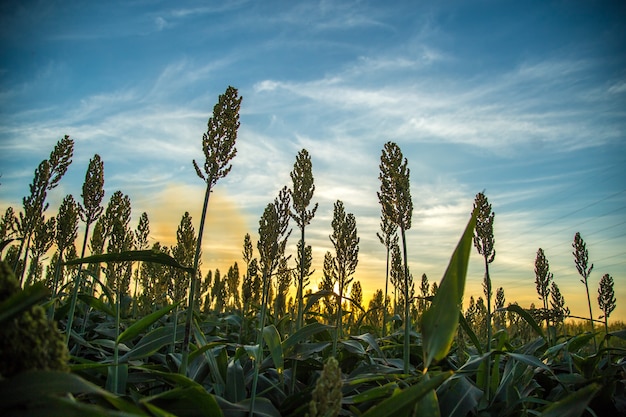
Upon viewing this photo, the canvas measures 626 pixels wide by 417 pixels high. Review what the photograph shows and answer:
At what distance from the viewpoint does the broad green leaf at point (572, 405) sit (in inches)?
76.2

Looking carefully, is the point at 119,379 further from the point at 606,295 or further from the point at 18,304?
the point at 606,295

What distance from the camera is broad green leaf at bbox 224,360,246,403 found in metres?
3.11

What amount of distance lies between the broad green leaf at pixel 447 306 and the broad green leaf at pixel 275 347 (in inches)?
61.3

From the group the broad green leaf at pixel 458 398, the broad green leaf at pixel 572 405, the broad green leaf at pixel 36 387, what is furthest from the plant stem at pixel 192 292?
the broad green leaf at pixel 572 405

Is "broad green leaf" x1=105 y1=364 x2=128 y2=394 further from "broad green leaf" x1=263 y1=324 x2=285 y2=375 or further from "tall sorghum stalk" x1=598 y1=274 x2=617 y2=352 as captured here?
"tall sorghum stalk" x1=598 y1=274 x2=617 y2=352

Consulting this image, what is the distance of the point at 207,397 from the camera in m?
1.99

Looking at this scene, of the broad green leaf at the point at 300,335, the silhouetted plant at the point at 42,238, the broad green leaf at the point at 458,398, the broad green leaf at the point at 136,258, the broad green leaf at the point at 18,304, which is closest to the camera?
the broad green leaf at the point at 18,304

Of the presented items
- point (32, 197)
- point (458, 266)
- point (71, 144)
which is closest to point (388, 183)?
point (458, 266)

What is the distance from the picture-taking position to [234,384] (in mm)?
3184

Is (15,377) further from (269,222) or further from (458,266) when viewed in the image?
(269,222)

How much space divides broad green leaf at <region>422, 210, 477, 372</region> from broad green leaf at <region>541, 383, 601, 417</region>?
2.25ft

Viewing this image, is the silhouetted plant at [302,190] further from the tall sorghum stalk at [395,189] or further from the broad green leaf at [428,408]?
the broad green leaf at [428,408]

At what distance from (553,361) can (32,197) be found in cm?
1008

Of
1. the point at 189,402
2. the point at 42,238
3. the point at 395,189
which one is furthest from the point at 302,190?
the point at 42,238
